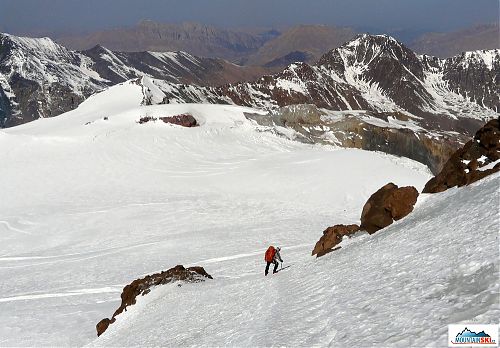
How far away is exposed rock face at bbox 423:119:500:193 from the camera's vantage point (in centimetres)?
1648

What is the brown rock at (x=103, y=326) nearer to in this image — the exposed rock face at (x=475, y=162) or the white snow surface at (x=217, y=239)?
the white snow surface at (x=217, y=239)

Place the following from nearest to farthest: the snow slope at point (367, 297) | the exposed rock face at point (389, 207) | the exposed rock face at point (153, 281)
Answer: the snow slope at point (367, 297) → the exposed rock face at point (389, 207) → the exposed rock face at point (153, 281)

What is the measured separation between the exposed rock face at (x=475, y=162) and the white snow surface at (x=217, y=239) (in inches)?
34.0

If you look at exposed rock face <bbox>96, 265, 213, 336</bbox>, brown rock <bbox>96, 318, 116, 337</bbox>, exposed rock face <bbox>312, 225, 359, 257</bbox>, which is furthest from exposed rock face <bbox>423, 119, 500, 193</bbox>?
brown rock <bbox>96, 318, 116, 337</bbox>

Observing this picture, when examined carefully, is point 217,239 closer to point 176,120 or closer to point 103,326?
point 103,326

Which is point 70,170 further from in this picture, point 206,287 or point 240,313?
point 240,313

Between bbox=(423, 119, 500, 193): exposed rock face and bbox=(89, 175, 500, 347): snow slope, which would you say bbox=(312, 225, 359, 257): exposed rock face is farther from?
bbox=(423, 119, 500, 193): exposed rock face

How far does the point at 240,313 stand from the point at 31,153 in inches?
2154

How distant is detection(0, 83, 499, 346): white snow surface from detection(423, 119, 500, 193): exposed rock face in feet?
2.84

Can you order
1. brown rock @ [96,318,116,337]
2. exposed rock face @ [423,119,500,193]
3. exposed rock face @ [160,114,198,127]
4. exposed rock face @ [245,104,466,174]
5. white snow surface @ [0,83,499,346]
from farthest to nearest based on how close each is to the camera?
exposed rock face @ [245,104,466,174], exposed rock face @ [160,114,198,127], brown rock @ [96,318,116,337], exposed rock face @ [423,119,500,193], white snow surface @ [0,83,499,346]

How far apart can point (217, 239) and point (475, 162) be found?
63.7 feet

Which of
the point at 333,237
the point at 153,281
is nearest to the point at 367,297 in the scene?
the point at 333,237

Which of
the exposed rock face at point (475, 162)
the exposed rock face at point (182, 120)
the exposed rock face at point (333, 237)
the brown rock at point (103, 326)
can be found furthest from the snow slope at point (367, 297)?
the exposed rock face at point (182, 120)

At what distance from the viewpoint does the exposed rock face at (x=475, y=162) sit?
16.5m
